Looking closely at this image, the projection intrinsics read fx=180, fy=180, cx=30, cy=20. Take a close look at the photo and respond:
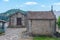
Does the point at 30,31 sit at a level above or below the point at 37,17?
below

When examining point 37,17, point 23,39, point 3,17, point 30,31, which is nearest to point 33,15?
point 37,17

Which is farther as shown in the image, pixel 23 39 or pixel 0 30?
pixel 0 30

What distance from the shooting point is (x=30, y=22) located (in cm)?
2397

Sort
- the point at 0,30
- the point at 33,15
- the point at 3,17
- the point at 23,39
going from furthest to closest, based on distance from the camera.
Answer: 1. the point at 3,17
2. the point at 0,30
3. the point at 33,15
4. the point at 23,39

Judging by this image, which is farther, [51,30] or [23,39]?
[51,30]

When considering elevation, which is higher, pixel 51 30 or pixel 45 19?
pixel 45 19

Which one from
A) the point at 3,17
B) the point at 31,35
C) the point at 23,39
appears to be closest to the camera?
the point at 23,39

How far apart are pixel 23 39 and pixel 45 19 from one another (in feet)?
16.7

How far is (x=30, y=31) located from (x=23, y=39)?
3.59 m

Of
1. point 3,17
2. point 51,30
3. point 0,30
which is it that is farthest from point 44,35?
point 3,17

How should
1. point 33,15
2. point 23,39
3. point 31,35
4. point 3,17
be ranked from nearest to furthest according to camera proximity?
point 23,39 < point 31,35 < point 33,15 < point 3,17

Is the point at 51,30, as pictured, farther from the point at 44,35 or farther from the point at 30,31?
the point at 30,31

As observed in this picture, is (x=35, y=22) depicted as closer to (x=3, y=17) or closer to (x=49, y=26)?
(x=49, y=26)

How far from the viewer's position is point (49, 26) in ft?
78.6
